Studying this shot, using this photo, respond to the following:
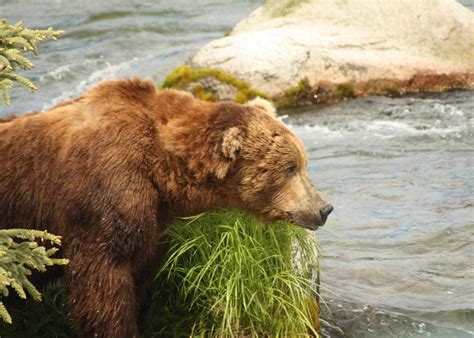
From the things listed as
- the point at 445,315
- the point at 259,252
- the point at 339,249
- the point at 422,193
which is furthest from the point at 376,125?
the point at 259,252

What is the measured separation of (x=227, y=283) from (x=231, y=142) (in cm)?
84

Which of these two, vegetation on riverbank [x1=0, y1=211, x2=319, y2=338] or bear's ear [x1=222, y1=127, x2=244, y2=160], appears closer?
bear's ear [x1=222, y1=127, x2=244, y2=160]

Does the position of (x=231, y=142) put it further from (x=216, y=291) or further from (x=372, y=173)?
(x=372, y=173)

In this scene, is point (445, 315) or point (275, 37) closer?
point (445, 315)

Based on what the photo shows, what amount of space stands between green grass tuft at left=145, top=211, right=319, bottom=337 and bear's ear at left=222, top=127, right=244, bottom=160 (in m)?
0.44

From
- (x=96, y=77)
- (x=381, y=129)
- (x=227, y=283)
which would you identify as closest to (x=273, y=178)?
(x=227, y=283)

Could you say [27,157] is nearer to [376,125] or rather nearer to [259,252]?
[259,252]

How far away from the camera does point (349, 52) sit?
43.3 feet

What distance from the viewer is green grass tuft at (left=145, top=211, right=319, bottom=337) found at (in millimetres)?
5539

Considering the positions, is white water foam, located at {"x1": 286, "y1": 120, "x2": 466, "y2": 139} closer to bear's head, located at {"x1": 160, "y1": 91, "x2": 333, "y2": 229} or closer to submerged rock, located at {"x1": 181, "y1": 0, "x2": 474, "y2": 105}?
submerged rock, located at {"x1": 181, "y1": 0, "x2": 474, "y2": 105}

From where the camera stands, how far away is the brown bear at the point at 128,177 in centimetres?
519

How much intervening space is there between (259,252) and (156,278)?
0.67 m

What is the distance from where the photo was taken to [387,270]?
7.66m

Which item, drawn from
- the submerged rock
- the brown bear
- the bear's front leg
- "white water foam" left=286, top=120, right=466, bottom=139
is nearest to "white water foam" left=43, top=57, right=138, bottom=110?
the submerged rock
